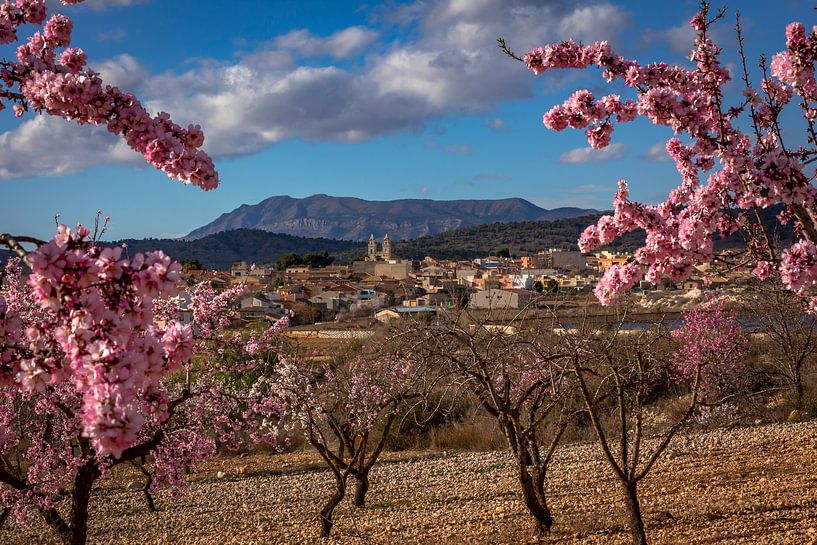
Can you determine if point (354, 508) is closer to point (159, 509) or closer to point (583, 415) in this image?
point (159, 509)

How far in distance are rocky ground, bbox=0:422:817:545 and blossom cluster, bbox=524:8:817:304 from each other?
2835mm

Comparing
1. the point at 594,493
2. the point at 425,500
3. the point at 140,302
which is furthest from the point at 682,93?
the point at 425,500

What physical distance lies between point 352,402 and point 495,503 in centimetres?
345

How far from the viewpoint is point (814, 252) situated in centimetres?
379

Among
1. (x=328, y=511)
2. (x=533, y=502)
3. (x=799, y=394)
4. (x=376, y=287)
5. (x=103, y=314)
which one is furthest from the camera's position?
(x=376, y=287)

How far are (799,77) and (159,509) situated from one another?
34.6ft

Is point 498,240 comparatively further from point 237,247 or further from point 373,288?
point 373,288

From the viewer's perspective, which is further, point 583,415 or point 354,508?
point 583,415

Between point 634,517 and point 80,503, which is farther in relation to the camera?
point 80,503

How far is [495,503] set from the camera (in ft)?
29.1

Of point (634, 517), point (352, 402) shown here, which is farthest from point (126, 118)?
point (352, 402)

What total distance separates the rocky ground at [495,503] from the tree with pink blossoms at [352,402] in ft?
1.80

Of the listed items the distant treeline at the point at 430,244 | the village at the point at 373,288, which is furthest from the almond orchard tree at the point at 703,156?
the distant treeline at the point at 430,244

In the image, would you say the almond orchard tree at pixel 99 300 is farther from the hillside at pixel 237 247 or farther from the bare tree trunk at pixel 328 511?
the hillside at pixel 237 247
